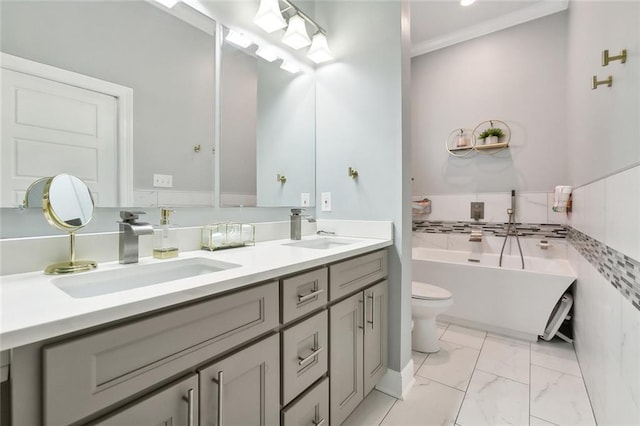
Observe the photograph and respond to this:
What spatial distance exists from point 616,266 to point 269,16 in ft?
6.40

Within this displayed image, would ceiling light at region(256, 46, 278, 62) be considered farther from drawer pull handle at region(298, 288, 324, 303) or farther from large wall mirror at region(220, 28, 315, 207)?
drawer pull handle at region(298, 288, 324, 303)

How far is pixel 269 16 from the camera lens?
1544 mm

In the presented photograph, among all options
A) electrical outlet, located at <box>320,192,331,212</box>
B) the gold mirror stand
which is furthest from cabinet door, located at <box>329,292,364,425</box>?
the gold mirror stand

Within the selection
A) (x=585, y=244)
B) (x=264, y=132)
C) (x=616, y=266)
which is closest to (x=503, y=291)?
(x=585, y=244)

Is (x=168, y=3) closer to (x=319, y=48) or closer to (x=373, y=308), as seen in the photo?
(x=319, y=48)

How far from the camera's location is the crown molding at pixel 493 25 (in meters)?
2.58

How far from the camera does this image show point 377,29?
172cm

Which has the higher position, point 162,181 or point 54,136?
point 54,136

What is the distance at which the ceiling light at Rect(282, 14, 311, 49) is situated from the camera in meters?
1.71

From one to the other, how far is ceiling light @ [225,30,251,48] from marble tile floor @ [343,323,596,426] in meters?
2.03

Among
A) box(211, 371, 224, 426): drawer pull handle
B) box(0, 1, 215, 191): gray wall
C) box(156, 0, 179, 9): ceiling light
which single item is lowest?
box(211, 371, 224, 426): drawer pull handle

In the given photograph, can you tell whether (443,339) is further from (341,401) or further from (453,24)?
(453,24)

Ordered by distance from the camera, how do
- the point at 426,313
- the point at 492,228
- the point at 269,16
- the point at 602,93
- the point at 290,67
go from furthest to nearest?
the point at 492,228
the point at 426,313
the point at 290,67
the point at 269,16
the point at 602,93

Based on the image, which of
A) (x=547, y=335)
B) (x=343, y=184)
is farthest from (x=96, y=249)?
(x=547, y=335)
